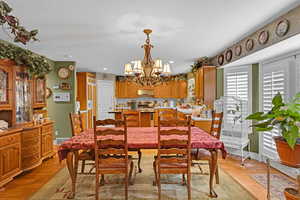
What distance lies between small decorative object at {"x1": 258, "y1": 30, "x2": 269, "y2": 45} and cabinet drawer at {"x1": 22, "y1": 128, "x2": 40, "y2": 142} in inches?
166

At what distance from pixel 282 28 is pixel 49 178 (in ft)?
13.9

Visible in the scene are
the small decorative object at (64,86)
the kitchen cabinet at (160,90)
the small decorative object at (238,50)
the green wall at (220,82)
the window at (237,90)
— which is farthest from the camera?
the kitchen cabinet at (160,90)

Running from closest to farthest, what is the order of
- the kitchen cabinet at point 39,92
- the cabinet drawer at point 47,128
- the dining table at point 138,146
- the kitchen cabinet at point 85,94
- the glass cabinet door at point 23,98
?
the dining table at point 138,146, the glass cabinet door at point 23,98, the cabinet drawer at point 47,128, the kitchen cabinet at point 39,92, the kitchen cabinet at point 85,94

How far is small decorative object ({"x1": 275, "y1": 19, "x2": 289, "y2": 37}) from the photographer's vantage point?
2588mm

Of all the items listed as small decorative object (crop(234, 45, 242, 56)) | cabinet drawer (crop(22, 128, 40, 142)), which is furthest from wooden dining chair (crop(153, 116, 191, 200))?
cabinet drawer (crop(22, 128, 40, 142))

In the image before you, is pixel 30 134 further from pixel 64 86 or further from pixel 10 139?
pixel 64 86

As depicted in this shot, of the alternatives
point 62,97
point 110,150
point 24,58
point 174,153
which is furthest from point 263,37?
point 62,97

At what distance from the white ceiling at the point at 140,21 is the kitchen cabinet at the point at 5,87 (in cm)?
62

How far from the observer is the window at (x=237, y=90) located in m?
4.50

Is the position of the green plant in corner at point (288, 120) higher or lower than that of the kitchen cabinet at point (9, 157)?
higher

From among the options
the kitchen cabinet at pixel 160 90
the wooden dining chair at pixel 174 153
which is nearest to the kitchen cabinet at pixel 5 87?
the wooden dining chair at pixel 174 153

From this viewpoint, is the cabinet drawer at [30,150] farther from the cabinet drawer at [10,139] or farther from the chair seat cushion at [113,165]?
the chair seat cushion at [113,165]

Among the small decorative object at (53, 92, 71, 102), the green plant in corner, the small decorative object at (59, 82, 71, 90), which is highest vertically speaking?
the small decorative object at (59, 82, 71, 90)

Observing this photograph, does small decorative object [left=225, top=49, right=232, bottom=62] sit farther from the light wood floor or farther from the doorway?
the doorway
